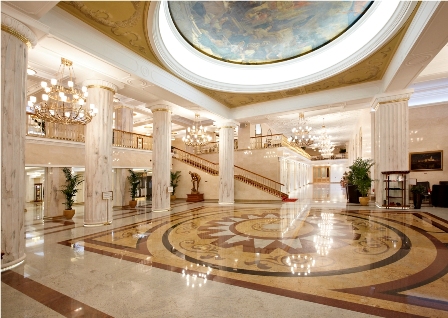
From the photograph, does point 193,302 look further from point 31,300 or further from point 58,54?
point 58,54

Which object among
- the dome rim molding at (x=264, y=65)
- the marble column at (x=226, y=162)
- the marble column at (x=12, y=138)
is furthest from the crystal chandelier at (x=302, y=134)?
the marble column at (x=12, y=138)

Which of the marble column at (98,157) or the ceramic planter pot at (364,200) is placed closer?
the marble column at (98,157)

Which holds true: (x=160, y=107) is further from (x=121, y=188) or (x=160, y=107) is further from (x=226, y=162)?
(x=121, y=188)

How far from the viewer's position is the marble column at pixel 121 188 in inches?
419

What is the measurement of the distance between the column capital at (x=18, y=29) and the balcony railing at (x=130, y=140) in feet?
21.7

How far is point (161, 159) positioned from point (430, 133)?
11196 mm

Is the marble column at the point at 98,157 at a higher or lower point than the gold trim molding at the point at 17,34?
lower

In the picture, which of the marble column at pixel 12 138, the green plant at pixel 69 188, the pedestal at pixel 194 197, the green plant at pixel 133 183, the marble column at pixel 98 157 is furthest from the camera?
the pedestal at pixel 194 197

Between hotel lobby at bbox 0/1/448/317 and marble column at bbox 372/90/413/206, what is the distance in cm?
5

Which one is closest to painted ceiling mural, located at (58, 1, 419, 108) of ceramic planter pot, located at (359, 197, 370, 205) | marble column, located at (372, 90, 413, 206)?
marble column, located at (372, 90, 413, 206)

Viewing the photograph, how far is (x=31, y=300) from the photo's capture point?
8.73ft

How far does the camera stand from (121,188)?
10.7 meters

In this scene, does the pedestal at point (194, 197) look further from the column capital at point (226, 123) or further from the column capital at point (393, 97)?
the column capital at point (393, 97)

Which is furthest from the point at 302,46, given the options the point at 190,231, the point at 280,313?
the point at 280,313
